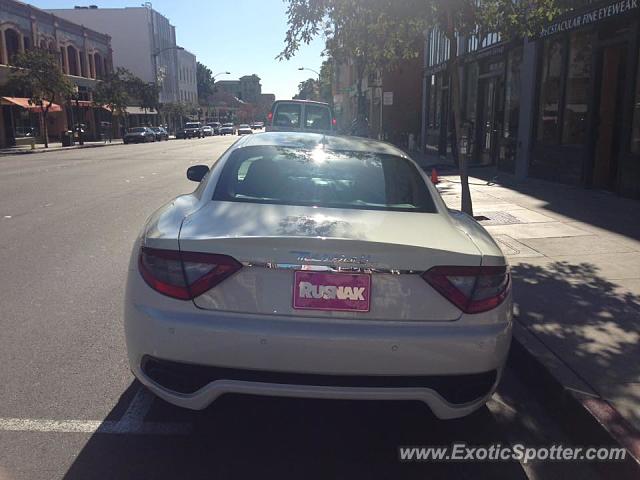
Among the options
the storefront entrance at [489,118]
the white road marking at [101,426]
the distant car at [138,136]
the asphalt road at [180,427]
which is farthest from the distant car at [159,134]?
the white road marking at [101,426]

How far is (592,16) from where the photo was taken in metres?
11.7

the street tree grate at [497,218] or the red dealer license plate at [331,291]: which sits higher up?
the red dealer license plate at [331,291]

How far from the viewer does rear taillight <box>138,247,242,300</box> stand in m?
2.75

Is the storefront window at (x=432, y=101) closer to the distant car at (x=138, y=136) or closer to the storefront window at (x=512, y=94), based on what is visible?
the storefront window at (x=512, y=94)

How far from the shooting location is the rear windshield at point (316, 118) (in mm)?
16500

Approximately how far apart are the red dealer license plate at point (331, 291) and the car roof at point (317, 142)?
5.63 feet

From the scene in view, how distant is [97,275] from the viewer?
249 inches

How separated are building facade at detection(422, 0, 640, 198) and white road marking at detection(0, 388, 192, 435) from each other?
7216mm

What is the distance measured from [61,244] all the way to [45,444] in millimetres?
5334

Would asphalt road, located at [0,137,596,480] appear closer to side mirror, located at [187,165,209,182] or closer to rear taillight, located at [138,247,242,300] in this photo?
rear taillight, located at [138,247,242,300]

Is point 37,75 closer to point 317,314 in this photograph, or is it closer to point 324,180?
point 324,180

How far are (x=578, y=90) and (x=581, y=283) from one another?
850cm

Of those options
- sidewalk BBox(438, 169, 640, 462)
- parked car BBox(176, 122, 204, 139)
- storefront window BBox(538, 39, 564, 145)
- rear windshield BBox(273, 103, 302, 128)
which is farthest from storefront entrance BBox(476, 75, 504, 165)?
parked car BBox(176, 122, 204, 139)

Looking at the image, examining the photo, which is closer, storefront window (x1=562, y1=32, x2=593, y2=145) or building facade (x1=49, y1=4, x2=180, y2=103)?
storefront window (x1=562, y1=32, x2=593, y2=145)
